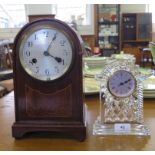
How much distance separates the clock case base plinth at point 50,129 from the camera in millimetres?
719

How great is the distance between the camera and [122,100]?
0.77 m

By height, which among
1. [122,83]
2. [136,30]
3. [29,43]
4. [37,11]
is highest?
[37,11]

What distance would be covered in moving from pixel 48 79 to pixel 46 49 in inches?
3.0

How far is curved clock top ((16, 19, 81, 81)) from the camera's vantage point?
2.29 ft

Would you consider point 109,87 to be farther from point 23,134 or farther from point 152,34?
point 152,34

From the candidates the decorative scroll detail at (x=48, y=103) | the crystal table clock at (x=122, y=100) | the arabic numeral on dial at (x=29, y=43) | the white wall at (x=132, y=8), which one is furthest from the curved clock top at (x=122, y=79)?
the white wall at (x=132, y=8)

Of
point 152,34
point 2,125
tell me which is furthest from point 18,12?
point 2,125

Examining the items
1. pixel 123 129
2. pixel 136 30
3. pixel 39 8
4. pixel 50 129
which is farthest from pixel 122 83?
pixel 136 30

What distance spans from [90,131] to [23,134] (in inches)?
7.2

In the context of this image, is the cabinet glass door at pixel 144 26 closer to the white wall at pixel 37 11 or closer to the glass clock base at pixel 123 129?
the white wall at pixel 37 11

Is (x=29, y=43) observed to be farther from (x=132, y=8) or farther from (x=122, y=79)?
(x=132, y=8)

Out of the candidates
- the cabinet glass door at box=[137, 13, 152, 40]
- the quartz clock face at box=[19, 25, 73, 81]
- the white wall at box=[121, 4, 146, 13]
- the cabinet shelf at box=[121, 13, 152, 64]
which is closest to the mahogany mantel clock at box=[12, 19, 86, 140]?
the quartz clock face at box=[19, 25, 73, 81]

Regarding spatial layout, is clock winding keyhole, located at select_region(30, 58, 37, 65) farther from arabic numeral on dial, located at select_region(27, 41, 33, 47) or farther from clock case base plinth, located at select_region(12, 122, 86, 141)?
clock case base plinth, located at select_region(12, 122, 86, 141)

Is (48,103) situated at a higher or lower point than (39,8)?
lower
